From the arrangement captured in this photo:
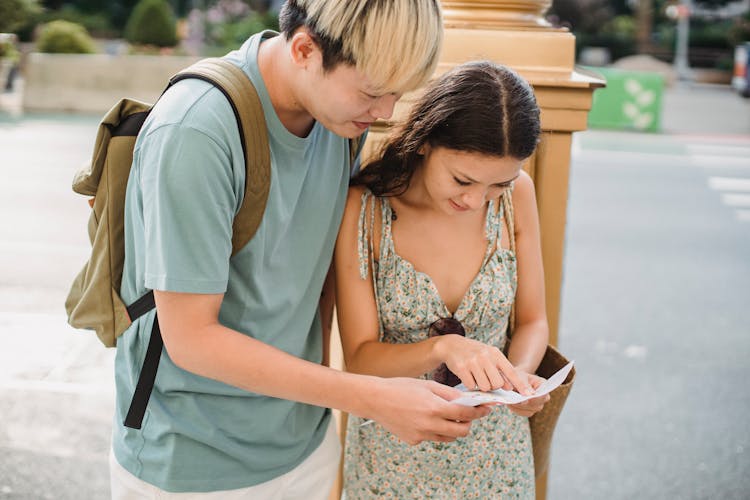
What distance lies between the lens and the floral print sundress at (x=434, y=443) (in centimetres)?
205

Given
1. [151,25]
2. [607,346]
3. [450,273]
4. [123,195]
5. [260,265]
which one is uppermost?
[123,195]

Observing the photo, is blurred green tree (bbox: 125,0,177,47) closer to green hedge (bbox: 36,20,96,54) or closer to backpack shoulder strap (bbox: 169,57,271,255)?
green hedge (bbox: 36,20,96,54)

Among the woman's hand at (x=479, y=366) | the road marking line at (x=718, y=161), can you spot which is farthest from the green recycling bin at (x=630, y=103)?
the woman's hand at (x=479, y=366)

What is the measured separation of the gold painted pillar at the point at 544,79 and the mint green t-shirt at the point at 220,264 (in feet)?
2.33

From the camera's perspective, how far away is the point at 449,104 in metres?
1.92

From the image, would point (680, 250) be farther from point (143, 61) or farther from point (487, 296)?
point (143, 61)

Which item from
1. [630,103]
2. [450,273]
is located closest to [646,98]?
[630,103]

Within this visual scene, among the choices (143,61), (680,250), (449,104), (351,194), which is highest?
(449,104)

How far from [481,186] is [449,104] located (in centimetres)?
20

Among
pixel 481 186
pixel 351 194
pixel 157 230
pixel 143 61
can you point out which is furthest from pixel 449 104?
pixel 143 61

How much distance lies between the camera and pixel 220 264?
1.57 m

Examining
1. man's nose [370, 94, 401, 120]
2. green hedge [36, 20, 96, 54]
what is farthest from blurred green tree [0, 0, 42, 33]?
man's nose [370, 94, 401, 120]

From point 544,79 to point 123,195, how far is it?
4.19 feet

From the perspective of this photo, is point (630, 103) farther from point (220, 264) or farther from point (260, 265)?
point (220, 264)
